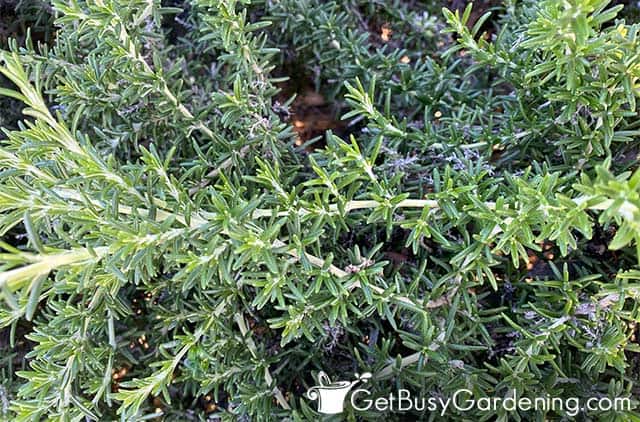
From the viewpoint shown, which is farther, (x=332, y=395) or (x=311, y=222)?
(x=332, y=395)

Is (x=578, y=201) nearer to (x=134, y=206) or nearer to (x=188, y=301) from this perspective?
(x=134, y=206)

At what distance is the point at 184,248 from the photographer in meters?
1.52

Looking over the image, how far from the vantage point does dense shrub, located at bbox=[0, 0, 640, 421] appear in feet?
4.76

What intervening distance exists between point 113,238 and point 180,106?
2.18ft

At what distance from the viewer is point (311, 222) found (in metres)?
1.65

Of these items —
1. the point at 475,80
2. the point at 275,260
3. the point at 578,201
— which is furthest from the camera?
the point at 475,80

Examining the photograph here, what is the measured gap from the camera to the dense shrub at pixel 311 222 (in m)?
1.45

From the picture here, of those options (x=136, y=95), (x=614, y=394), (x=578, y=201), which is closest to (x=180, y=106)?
(x=136, y=95)

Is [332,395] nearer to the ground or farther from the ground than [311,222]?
nearer to the ground

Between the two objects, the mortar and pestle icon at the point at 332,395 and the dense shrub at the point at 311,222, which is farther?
the mortar and pestle icon at the point at 332,395

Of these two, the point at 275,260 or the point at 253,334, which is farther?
the point at 253,334

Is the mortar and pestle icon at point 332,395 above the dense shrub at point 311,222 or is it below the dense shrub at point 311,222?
below

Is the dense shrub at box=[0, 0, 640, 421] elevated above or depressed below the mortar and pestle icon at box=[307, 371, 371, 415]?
above

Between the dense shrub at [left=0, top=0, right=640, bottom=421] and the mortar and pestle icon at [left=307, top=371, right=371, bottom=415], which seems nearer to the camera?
the dense shrub at [left=0, top=0, right=640, bottom=421]
